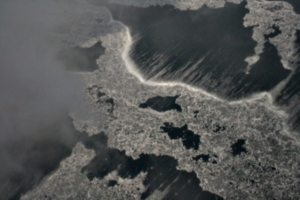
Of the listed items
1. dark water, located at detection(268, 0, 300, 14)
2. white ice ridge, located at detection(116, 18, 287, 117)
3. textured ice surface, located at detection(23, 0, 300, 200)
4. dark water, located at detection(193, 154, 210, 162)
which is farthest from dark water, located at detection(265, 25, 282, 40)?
dark water, located at detection(193, 154, 210, 162)

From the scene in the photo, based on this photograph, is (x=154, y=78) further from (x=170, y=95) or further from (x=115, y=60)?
(x=115, y=60)

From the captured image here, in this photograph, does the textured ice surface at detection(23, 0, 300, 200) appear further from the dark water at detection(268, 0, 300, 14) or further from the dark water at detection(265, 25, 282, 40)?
the dark water at detection(268, 0, 300, 14)

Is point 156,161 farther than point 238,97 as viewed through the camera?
No

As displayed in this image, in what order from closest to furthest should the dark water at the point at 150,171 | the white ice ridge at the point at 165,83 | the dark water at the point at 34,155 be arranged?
the dark water at the point at 150,171 → the dark water at the point at 34,155 → the white ice ridge at the point at 165,83

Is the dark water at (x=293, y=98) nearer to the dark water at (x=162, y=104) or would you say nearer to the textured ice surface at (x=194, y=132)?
the textured ice surface at (x=194, y=132)

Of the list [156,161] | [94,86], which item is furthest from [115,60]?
[156,161]

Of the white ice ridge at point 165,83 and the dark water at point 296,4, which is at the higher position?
the dark water at point 296,4

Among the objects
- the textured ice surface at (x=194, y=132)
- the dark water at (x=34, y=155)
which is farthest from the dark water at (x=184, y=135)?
the dark water at (x=34, y=155)
